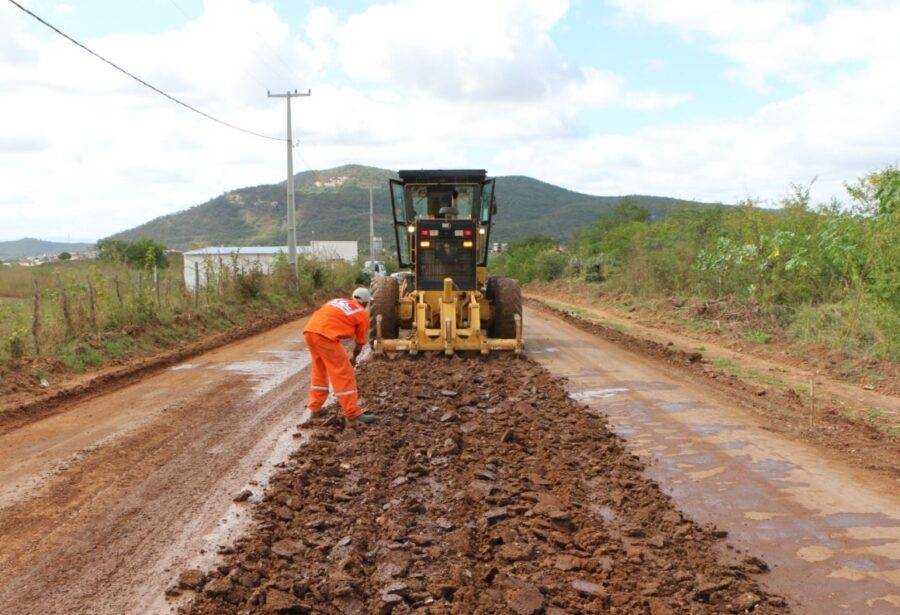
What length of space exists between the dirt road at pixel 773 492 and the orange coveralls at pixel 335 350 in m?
2.91

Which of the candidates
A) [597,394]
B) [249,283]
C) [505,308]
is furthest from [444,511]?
[249,283]

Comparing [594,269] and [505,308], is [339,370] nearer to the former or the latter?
[505,308]

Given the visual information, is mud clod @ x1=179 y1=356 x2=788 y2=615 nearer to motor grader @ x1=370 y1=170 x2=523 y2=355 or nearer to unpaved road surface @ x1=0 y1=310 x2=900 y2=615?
unpaved road surface @ x1=0 y1=310 x2=900 y2=615

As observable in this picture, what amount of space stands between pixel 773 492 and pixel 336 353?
4477 millimetres

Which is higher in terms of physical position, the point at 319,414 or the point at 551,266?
the point at 551,266

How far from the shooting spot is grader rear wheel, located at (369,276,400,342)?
12.8 meters

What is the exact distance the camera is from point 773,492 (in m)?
5.96

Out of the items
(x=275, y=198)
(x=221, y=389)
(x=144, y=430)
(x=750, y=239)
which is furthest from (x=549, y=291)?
(x=275, y=198)

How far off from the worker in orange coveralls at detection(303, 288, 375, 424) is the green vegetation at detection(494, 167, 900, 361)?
847cm

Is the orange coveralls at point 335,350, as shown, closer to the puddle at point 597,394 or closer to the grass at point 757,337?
the puddle at point 597,394

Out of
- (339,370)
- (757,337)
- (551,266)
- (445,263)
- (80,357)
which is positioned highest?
(445,263)

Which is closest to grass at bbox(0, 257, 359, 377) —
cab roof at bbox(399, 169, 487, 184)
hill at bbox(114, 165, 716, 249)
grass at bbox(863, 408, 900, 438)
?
cab roof at bbox(399, 169, 487, 184)

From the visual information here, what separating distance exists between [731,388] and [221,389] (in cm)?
700

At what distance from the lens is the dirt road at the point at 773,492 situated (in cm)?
443
